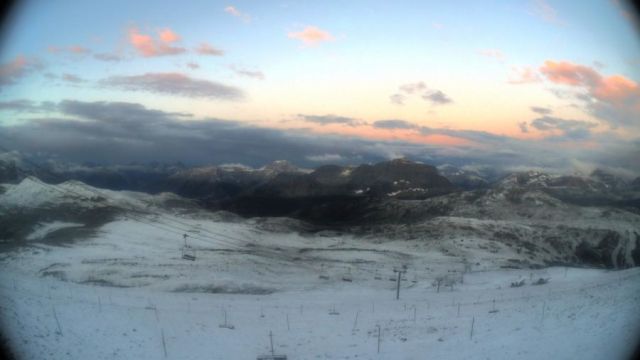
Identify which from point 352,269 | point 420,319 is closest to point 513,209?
point 352,269

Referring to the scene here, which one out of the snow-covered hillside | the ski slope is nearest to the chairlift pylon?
the snow-covered hillside

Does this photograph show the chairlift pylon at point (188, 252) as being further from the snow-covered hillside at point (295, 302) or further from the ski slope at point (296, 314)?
the ski slope at point (296, 314)

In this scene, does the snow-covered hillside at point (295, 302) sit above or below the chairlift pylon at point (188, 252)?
above

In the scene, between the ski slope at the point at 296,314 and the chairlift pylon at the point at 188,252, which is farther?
the chairlift pylon at the point at 188,252

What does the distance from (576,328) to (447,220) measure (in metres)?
101

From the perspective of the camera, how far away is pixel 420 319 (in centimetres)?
3678

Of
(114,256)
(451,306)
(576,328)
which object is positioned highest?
(576,328)

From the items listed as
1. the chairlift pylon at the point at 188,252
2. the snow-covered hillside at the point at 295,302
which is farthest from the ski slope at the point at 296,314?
the chairlift pylon at the point at 188,252

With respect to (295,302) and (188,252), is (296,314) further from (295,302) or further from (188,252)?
(188,252)

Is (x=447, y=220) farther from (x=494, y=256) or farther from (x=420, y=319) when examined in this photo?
(x=420, y=319)

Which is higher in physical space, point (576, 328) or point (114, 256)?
point (576, 328)

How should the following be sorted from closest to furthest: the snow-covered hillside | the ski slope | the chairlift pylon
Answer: the ski slope < the snow-covered hillside < the chairlift pylon

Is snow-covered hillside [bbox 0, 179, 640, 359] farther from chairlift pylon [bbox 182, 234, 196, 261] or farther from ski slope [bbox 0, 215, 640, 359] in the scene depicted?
chairlift pylon [bbox 182, 234, 196, 261]

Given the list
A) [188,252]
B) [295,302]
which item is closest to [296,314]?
[295,302]
